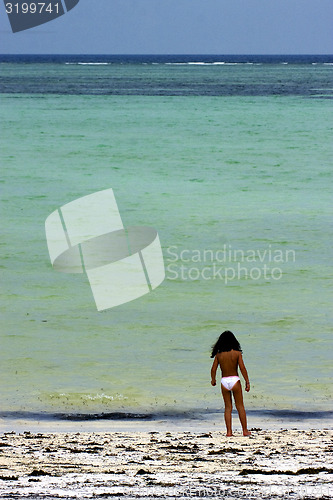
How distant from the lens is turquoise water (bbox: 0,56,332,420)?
974 cm

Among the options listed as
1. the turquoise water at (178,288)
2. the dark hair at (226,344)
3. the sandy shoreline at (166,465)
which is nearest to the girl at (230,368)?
the dark hair at (226,344)

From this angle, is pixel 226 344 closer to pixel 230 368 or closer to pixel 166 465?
pixel 230 368

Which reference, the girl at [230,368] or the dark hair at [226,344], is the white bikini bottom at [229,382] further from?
the dark hair at [226,344]

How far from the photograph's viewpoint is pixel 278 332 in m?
11.7

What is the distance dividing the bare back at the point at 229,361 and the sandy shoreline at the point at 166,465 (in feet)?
1.79

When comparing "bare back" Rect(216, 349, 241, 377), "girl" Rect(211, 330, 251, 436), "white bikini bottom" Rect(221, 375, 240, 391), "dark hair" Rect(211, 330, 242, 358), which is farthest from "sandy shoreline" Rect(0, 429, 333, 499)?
"dark hair" Rect(211, 330, 242, 358)

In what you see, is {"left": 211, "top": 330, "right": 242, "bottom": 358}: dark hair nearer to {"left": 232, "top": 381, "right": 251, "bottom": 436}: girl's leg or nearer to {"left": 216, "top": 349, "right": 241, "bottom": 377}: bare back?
{"left": 216, "top": 349, "right": 241, "bottom": 377}: bare back

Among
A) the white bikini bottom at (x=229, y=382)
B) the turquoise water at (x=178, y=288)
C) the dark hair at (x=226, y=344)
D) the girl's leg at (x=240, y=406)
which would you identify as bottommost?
the turquoise water at (x=178, y=288)

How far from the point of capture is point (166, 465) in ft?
21.2

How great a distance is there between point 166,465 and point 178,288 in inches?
289

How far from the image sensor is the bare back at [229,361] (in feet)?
25.2

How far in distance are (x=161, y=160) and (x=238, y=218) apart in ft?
39.2

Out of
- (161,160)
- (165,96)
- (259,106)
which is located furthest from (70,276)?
(165,96)

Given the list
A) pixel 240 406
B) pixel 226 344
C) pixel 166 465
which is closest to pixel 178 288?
pixel 226 344
